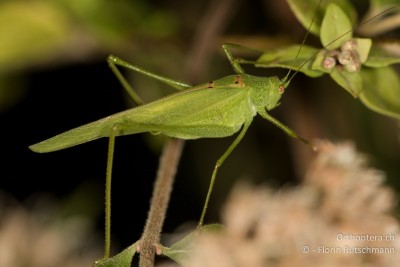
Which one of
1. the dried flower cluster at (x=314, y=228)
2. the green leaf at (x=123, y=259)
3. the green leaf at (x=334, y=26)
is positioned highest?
the green leaf at (x=334, y=26)

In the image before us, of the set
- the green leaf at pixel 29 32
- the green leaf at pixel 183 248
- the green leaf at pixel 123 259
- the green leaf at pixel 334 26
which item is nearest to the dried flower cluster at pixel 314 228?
the green leaf at pixel 183 248

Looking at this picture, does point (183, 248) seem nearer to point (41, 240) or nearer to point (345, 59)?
point (345, 59)

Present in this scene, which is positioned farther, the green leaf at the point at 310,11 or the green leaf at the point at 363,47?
the green leaf at the point at 310,11

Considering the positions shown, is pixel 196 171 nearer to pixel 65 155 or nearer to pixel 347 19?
pixel 65 155

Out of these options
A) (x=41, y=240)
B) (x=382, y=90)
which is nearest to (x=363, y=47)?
(x=382, y=90)

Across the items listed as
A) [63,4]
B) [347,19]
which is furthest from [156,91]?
[347,19]

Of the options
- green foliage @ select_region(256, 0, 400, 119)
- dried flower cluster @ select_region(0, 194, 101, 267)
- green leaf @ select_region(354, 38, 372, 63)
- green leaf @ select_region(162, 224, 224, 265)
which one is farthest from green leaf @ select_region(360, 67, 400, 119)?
dried flower cluster @ select_region(0, 194, 101, 267)

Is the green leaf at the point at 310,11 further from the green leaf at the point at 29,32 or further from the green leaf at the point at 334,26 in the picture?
the green leaf at the point at 29,32

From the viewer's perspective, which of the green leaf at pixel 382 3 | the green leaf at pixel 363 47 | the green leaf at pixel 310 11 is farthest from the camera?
the green leaf at pixel 382 3
